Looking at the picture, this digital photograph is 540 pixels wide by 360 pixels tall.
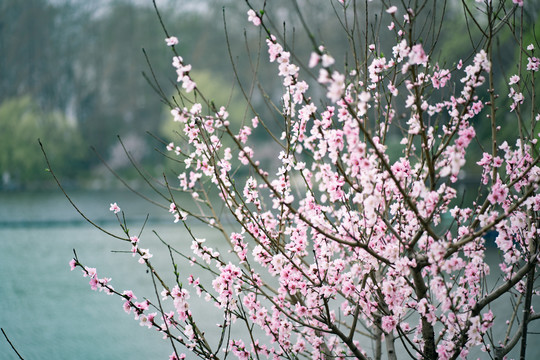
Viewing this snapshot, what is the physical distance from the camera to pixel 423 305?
1.92 m

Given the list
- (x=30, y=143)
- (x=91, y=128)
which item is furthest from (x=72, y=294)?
(x=91, y=128)

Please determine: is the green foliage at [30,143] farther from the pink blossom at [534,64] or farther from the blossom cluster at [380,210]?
the pink blossom at [534,64]

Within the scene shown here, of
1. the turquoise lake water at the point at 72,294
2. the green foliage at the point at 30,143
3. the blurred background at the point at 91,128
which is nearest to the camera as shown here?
the turquoise lake water at the point at 72,294

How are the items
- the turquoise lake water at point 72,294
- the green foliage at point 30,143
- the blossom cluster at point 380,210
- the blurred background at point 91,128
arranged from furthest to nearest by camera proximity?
the green foliage at point 30,143 → the blurred background at point 91,128 → the turquoise lake water at point 72,294 → the blossom cluster at point 380,210

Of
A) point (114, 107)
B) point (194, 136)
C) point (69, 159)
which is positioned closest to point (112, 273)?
point (194, 136)

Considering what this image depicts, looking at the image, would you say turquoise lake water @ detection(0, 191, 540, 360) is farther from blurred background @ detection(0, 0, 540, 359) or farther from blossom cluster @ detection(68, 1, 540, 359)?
blossom cluster @ detection(68, 1, 540, 359)

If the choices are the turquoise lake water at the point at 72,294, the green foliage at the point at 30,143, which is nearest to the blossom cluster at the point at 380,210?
the turquoise lake water at the point at 72,294

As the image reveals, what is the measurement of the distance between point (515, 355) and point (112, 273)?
583 centimetres

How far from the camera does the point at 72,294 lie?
657 centimetres

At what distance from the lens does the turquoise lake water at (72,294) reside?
4891mm

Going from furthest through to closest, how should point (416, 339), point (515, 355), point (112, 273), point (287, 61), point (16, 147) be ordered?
point (16, 147) < point (112, 273) < point (515, 355) < point (416, 339) < point (287, 61)

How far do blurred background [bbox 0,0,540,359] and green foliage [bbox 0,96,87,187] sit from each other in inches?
2.5

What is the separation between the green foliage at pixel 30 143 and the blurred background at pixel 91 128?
0.06 metres

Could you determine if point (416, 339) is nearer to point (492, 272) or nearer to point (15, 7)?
point (492, 272)
